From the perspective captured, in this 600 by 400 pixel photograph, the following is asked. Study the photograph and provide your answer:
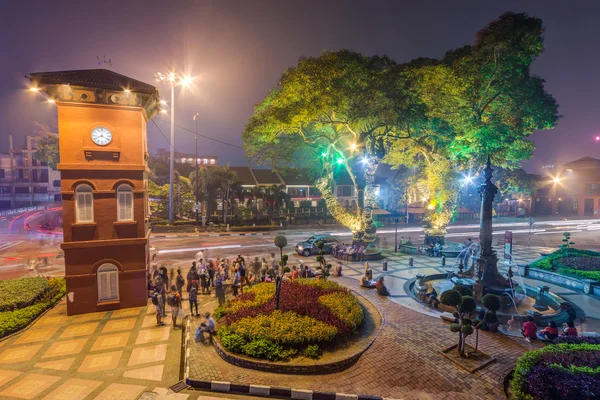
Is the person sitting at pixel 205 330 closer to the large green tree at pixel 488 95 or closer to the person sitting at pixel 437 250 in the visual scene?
the large green tree at pixel 488 95

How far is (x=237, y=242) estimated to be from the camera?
99.6 feet

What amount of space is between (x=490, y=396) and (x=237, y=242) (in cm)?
2529

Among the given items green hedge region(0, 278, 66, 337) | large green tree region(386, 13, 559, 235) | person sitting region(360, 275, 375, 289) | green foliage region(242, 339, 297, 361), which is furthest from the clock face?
large green tree region(386, 13, 559, 235)

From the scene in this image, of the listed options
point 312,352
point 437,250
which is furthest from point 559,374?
point 437,250

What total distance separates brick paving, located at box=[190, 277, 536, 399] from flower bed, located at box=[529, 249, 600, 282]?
980cm

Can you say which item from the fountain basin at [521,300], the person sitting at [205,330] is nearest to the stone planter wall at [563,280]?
the fountain basin at [521,300]

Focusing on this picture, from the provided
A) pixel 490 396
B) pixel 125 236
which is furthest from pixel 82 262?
pixel 490 396

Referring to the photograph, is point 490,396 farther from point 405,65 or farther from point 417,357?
point 405,65

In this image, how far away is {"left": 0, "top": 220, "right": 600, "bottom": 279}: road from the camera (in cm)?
2136

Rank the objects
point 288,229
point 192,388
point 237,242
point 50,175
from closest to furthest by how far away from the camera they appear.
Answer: point 192,388
point 237,242
point 288,229
point 50,175

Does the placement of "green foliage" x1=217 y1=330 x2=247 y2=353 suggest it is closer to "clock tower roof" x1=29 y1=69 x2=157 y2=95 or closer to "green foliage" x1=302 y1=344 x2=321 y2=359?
"green foliage" x1=302 y1=344 x2=321 y2=359

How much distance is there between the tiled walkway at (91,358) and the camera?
8172 millimetres

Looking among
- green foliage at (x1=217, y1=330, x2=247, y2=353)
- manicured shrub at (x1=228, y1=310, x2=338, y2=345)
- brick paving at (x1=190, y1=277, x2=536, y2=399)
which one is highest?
manicured shrub at (x1=228, y1=310, x2=338, y2=345)

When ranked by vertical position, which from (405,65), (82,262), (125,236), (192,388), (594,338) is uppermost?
(405,65)
